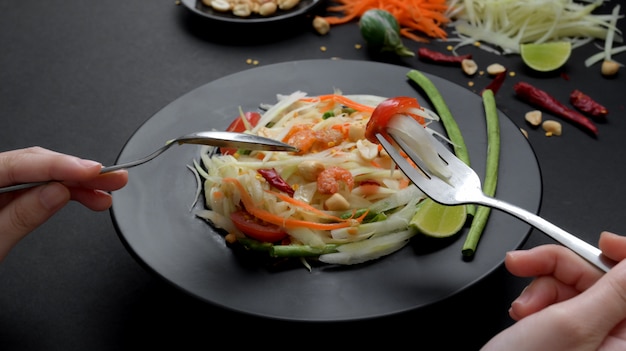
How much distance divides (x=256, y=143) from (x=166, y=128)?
0.61 metres

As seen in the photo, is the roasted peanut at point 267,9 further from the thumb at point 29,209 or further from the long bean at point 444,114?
the thumb at point 29,209

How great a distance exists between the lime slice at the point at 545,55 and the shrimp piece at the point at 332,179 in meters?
1.60

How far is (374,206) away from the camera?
229 cm

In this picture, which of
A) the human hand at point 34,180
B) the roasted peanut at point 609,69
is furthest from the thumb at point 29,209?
the roasted peanut at point 609,69

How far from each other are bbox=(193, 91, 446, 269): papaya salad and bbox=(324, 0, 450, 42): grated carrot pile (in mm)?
1300

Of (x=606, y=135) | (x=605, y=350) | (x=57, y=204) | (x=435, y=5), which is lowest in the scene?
(x=606, y=135)

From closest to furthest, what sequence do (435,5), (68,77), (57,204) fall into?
(57,204), (68,77), (435,5)

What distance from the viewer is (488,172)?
7.77 ft

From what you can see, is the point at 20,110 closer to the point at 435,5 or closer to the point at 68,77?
the point at 68,77

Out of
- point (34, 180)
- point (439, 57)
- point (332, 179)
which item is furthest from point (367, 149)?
point (439, 57)

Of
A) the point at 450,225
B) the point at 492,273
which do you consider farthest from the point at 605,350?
the point at 450,225

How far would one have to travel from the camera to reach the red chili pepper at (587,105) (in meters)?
3.14

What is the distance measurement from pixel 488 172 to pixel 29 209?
147 cm

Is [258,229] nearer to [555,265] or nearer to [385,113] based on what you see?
[385,113]
